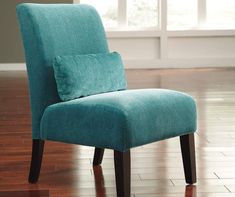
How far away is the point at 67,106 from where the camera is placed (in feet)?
9.28

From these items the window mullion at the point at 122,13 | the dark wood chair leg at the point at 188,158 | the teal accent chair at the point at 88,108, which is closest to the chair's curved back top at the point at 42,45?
the teal accent chair at the point at 88,108

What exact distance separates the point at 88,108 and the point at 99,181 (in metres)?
0.51

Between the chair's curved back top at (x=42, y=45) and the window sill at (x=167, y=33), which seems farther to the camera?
the window sill at (x=167, y=33)

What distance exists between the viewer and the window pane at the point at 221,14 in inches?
394

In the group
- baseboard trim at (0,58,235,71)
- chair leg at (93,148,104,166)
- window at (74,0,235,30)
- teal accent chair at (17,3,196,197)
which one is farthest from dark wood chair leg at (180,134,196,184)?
→ window at (74,0,235,30)

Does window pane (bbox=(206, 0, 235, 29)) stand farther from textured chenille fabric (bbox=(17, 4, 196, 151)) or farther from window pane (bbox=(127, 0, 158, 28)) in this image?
textured chenille fabric (bbox=(17, 4, 196, 151))

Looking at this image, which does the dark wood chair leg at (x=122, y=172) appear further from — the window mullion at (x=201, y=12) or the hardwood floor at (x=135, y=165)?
the window mullion at (x=201, y=12)

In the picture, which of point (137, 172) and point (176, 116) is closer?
point (176, 116)

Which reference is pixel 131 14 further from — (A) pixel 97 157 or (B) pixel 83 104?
(B) pixel 83 104

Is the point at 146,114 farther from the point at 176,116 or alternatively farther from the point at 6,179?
the point at 6,179

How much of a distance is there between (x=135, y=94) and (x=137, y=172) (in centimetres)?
57

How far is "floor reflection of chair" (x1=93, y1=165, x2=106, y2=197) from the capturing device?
2.89 m

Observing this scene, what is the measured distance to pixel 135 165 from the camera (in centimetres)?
342

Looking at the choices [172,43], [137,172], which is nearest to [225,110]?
[137,172]
